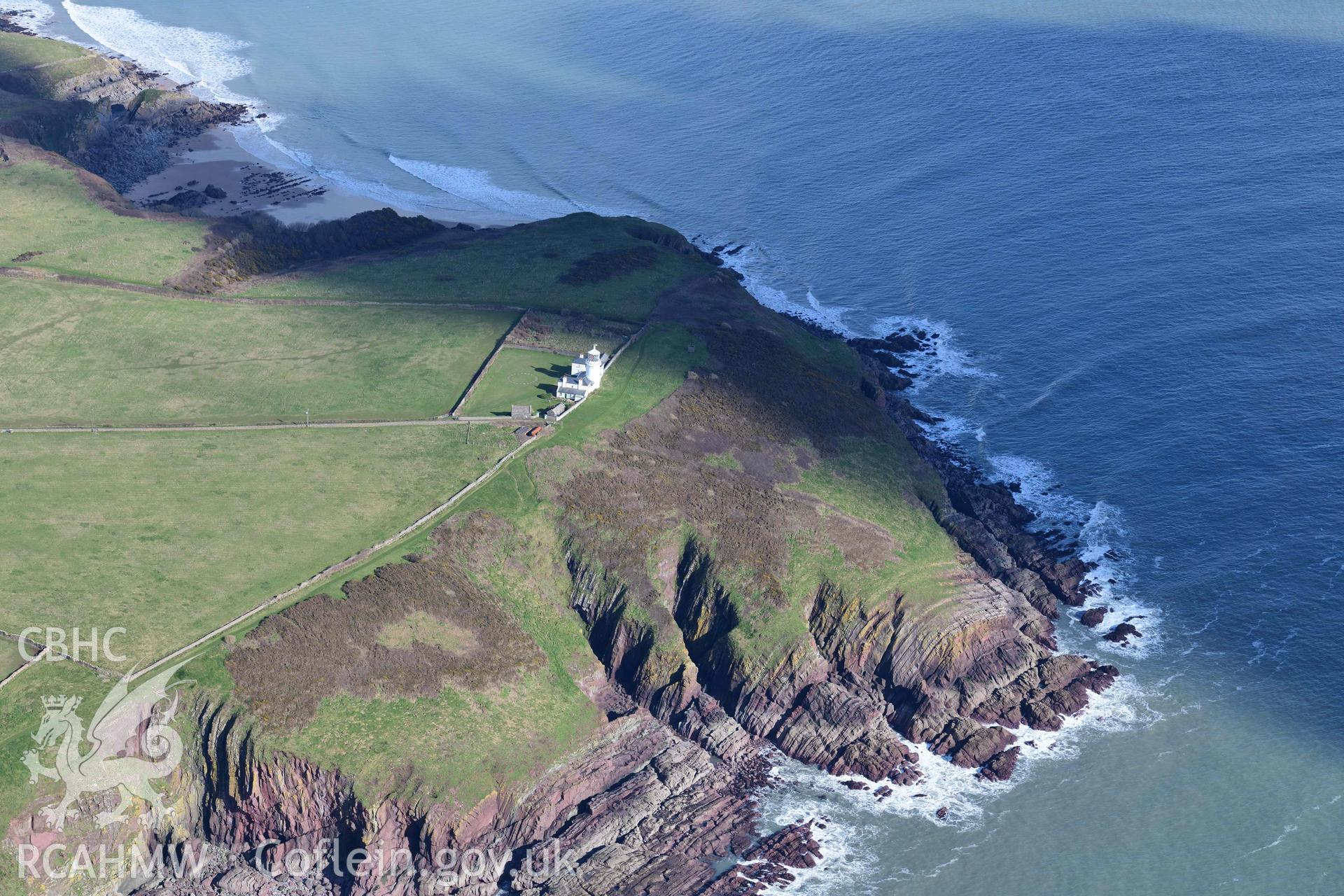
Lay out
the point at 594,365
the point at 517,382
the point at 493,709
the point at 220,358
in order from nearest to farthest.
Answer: the point at 493,709, the point at 594,365, the point at 517,382, the point at 220,358

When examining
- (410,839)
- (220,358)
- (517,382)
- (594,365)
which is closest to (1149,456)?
(594,365)

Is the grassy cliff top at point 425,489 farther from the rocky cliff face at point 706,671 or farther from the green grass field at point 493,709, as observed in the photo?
the rocky cliff face at point 706,671

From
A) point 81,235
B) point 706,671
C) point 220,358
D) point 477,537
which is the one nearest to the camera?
point 706,671

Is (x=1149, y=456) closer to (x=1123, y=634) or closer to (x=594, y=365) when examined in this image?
(x=1123, y=634)

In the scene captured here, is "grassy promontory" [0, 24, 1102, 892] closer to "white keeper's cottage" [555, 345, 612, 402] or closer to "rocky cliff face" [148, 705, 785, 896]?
"rocky cliff face" [148, 705, 785, 896]

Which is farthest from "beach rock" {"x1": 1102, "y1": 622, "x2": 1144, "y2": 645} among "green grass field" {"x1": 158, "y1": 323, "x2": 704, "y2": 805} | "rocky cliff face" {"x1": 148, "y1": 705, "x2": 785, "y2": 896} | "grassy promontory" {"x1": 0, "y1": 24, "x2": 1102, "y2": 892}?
"green grass field" {"x1": 158, "y1": 323, "x2": 704, "y2": 805}

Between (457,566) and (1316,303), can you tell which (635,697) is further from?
(1316,303)
